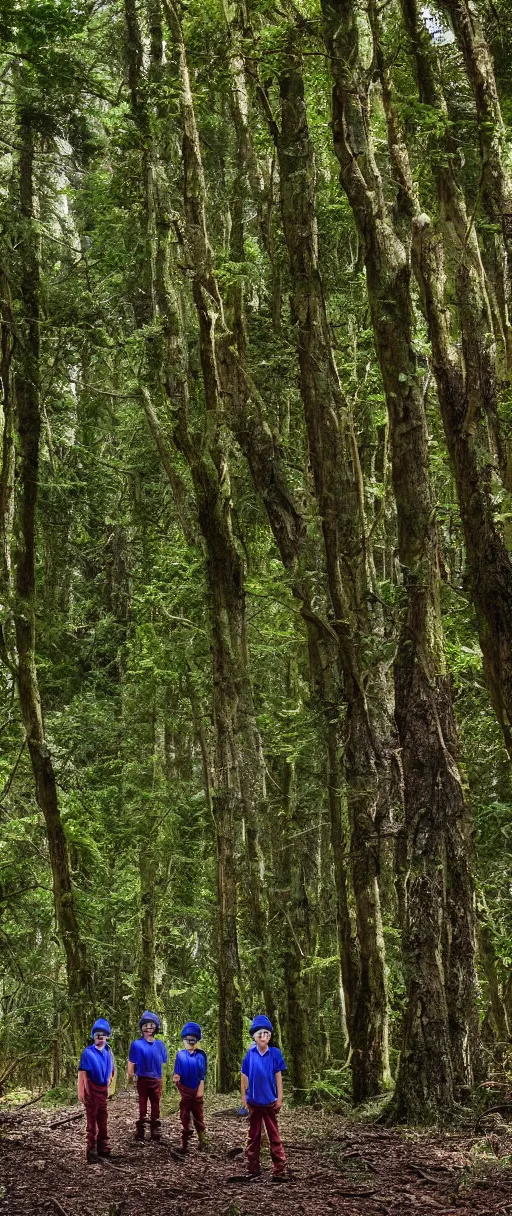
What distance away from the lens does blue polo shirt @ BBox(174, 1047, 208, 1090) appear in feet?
29.0

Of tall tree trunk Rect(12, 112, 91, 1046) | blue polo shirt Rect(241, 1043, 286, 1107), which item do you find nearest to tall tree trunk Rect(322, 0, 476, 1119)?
blue polo shirt Rect(241, 1043, 286, 1107)

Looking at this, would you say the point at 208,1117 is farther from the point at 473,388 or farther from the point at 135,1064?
the point at 473,388

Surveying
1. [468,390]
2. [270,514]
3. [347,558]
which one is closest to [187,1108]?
[347,558]

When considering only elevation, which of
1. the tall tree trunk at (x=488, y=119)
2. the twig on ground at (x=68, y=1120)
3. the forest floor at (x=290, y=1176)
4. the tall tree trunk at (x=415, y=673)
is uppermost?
the tall tree trunk at (x=488, y=119)

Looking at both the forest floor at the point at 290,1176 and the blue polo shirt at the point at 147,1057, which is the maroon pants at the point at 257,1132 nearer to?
the forest floor at the point at 290,1176

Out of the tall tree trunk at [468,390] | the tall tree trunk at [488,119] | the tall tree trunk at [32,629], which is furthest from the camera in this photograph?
the tall tree trunk at [32,629]

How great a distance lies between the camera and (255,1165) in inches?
314

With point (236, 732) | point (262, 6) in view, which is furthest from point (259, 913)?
point (262, 6)

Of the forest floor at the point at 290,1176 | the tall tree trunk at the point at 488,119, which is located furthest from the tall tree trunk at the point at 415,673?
the tall tree trunk at the point at 488,119

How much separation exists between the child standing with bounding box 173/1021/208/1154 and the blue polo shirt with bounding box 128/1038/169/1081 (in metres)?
0.97

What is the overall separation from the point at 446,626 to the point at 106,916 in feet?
29.7

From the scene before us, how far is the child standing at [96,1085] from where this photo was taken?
28.1ft

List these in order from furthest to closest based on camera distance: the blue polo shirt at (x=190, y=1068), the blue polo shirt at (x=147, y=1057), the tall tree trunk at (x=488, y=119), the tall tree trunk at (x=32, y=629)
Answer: the tall tree trunk at (x=32, y=629), the blue polo shirt at (x=147, y=1057), the blue polo shirt at (x=190, y=1068), the tall tree trunk at (x=488, y=119)

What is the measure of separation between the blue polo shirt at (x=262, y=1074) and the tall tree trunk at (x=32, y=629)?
21.1ft
